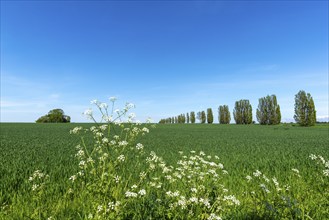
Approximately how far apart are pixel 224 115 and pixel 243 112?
15.2m

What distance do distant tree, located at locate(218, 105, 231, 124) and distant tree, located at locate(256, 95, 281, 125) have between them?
24136 mm

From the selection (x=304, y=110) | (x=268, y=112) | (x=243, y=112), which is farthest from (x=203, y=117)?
(x=304, y=110)

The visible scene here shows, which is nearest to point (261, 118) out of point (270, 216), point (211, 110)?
point (211, 110)

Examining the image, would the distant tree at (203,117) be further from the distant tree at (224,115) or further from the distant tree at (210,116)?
the distant tree at (224,115)

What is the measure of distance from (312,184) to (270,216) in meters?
3.57

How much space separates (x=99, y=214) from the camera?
303cm

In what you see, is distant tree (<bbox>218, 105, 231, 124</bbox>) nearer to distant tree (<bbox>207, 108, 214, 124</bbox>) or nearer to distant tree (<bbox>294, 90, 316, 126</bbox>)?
distant tree (<bbox>207, 108, 214, 124</bbox>)

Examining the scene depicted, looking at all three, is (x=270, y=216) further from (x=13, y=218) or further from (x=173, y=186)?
(x=13, y=218)

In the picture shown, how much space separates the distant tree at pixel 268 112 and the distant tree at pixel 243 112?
8104mm

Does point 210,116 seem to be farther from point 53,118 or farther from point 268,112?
point 53,118

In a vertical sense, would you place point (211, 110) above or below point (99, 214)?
above

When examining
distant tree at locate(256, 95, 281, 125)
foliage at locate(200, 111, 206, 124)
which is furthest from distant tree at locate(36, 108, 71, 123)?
distant tree at locate(256, 95, 281, 125)

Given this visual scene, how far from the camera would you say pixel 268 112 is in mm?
89500

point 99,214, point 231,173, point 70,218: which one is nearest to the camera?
point 99,214
